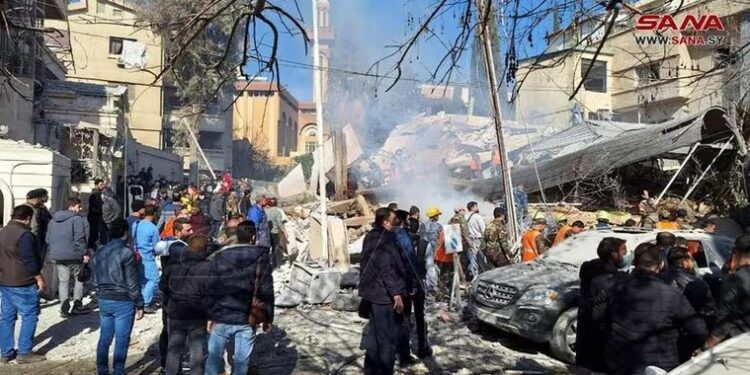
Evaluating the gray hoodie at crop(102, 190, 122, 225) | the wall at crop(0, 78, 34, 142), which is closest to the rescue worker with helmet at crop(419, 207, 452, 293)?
the gray hoodie at crop(102, 190, 122, 225)

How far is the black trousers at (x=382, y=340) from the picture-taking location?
5336 mm

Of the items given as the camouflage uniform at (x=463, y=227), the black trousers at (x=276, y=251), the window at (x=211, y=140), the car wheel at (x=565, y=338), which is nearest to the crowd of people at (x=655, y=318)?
the car wheel at (x=565, y=338)

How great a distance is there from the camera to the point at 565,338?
657 centimetres

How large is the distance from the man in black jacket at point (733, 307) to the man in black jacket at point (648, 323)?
0.22 metres

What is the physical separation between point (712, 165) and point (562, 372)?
11.2 m

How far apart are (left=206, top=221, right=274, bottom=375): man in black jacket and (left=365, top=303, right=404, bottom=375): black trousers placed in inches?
45.5

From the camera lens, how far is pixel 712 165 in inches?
592

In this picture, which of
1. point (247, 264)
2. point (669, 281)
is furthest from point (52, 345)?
point (669, 281)

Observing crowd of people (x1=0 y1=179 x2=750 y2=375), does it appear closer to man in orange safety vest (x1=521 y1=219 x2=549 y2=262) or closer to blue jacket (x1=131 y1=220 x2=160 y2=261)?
blue jacket (x1=131 y1=220 x2=160 y2=261)

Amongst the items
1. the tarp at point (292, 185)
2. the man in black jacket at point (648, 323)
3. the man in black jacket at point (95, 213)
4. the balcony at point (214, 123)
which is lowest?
the man in black jacket at point (648, 323)

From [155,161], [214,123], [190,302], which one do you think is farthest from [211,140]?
[190,302]

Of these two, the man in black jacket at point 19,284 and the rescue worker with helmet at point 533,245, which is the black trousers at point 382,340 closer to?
the man in black jacket at point 19,284

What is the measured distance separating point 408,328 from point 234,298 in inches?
97.5

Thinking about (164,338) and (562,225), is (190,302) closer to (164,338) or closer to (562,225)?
(164,338)
